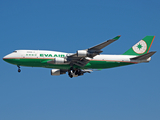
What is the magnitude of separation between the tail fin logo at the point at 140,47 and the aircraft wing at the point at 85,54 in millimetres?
11798

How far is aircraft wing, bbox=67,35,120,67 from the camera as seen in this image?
4864cm

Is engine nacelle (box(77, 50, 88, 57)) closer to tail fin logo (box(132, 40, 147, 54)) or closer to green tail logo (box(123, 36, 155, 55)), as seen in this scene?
green tail logo (box(123, 36, 155, 55))

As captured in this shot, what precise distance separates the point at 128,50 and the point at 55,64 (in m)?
15.6

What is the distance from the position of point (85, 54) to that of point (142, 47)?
50.6 ft

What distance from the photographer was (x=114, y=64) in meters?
56.4

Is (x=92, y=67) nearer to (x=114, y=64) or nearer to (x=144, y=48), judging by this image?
(x=114, y=64)

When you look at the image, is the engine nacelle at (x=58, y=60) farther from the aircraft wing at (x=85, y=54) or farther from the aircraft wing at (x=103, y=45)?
the aircraft wing at (x=103, y=45)

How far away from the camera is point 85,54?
5062 cm

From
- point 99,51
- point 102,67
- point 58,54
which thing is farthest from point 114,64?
point 58,54

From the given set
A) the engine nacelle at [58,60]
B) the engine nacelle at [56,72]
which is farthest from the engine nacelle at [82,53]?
the engine nacelle at [56,72]

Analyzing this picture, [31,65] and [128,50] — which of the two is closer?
[31,65]

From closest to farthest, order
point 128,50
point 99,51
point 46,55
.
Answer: point 99,51
point 46,55
point 128,50

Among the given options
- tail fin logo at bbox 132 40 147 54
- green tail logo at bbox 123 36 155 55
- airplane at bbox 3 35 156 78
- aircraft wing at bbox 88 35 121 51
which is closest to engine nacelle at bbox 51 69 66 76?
airplane at bbox 3 35 156 78

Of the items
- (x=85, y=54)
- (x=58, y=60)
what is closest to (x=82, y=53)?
(x=85, y=54)
